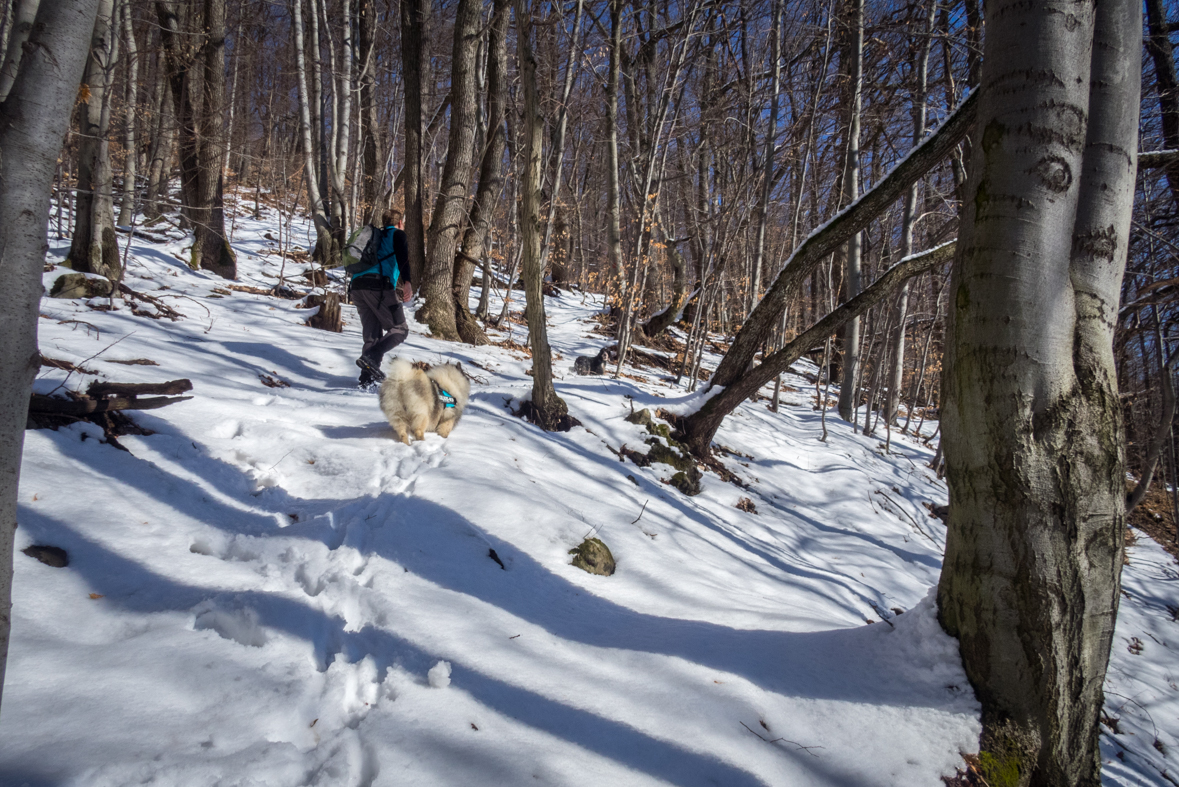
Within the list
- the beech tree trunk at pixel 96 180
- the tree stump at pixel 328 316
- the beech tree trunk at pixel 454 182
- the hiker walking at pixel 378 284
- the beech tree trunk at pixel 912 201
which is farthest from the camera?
the beech tree trunk at pixel 454 182

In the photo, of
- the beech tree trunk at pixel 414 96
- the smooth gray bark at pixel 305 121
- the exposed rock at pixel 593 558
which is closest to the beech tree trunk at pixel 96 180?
the smooth gray bark at pixel 305 121

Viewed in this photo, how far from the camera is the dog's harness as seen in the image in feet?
15.7

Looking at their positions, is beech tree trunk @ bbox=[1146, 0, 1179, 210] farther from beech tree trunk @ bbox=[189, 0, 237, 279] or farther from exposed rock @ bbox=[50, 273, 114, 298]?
beech tree trunk @ bbox=[189, 0, 237, 279]

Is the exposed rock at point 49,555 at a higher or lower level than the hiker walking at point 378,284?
lower

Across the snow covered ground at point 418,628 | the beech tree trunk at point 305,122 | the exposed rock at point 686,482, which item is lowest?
the exposed rock at point 686,482

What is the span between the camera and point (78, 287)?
675 cm

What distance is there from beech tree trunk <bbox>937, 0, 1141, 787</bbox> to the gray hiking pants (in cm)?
556

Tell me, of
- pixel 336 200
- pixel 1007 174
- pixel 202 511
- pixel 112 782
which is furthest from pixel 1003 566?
pixel 336 200

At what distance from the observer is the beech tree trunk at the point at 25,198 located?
121cm

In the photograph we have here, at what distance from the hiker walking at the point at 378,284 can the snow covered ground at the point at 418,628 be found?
0.99 m

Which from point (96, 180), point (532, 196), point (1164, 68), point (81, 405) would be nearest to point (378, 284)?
point (532, 196)

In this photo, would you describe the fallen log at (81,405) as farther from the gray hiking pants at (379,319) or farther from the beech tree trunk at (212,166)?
the beech tree trunk at (212,166)

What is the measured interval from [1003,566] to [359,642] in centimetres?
268

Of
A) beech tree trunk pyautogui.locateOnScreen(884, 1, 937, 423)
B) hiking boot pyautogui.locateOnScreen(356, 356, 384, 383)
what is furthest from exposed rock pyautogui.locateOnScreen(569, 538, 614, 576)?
beech tree trunk pyautogui.locateOnScreen(884, 1, 937, 423)
